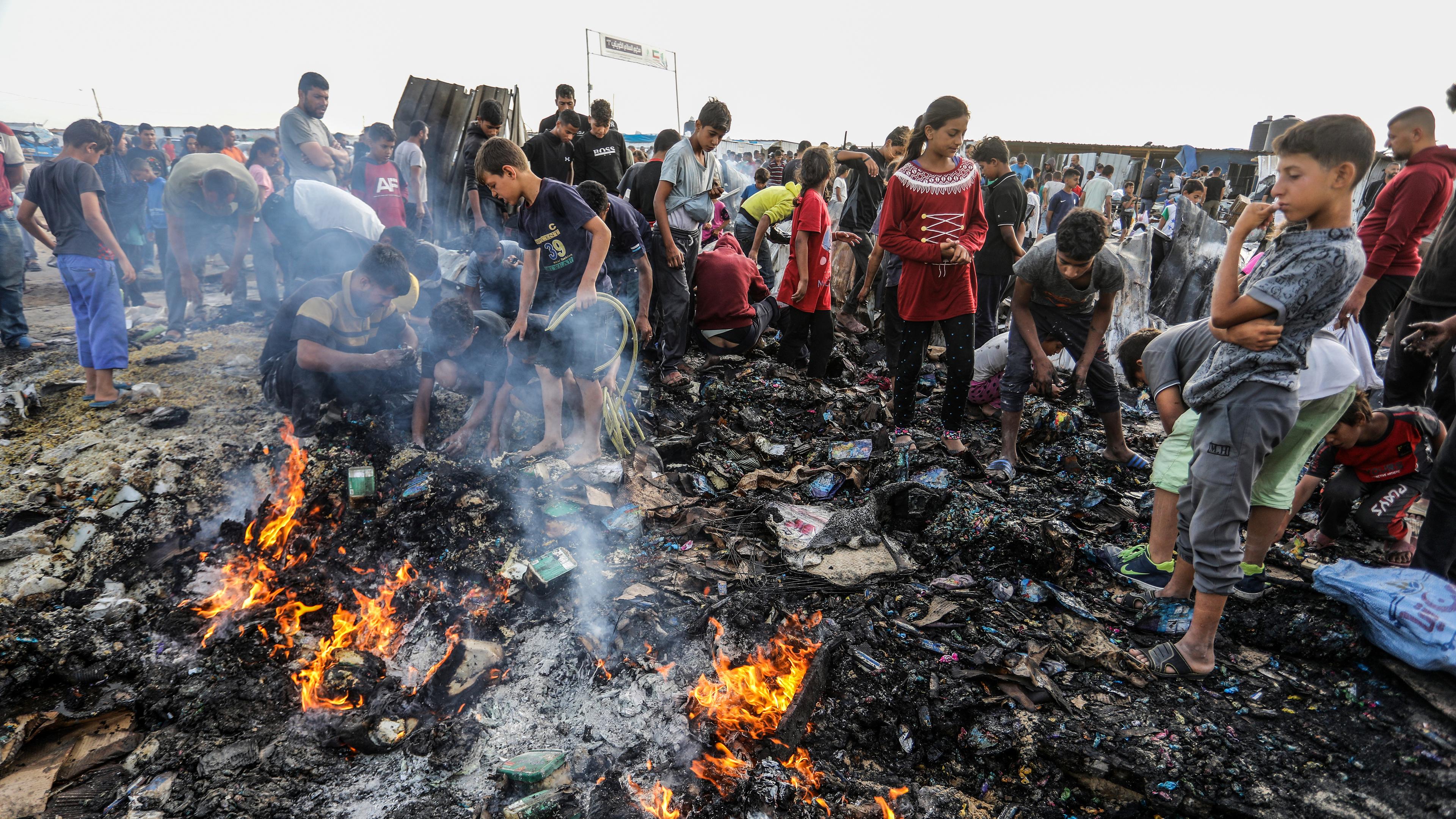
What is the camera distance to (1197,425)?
2.60 m

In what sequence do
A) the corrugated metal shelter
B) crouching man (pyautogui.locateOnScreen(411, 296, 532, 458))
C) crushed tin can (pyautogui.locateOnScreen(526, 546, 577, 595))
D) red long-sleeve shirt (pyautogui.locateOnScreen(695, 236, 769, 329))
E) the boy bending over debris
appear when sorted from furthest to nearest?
1. the corrugated metal shelter
2. red long-sleeve shirt (pyautogui.locateOnScreen(695, 236, 769, 329))
3. crouching man (pyautogui.locateOnScreen(411, 296, 532, 458))
4. crushed tin can (pyautogui.locateOnScreen(526, 546, 577, 595))
5. the boy bending over debris

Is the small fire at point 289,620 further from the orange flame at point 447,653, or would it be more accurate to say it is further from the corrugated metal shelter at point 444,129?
the corrugated metal shelter at point 444,129

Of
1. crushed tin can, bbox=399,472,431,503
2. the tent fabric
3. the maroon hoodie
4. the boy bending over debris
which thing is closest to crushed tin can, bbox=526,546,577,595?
crushed tin can, bbox=399,472,431,503

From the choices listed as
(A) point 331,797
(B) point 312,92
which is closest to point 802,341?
(A) point 331,797

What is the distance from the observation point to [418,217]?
7883 mm

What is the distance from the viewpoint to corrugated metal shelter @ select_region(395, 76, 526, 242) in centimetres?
893

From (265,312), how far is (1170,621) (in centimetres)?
869

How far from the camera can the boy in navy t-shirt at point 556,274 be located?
12.8 feet

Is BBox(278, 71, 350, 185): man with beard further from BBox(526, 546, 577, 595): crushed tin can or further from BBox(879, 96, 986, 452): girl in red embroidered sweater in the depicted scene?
BBox(879, 96, 986, 452): girl in red embroidered sweater

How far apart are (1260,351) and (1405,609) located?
1.37 metres

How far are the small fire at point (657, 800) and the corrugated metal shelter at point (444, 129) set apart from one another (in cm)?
822

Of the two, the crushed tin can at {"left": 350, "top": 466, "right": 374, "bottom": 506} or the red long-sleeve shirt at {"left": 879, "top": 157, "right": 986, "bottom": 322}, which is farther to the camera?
the red long-sleeve shirt at {"left": 879, "top": 157, "right": 986, "bottom": 322}

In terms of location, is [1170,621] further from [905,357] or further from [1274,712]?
[905,357]

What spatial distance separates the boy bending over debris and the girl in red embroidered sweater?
108 centimetres
